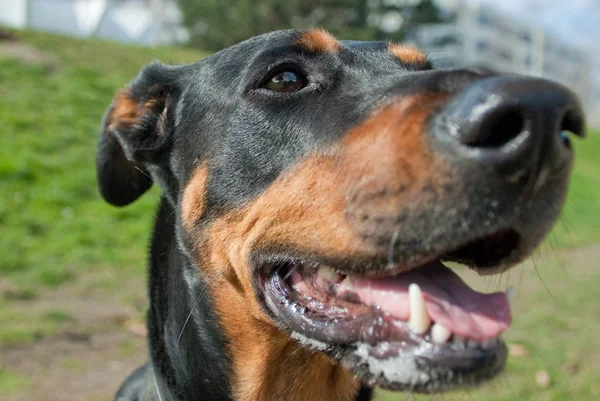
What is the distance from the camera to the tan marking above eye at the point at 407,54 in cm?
305

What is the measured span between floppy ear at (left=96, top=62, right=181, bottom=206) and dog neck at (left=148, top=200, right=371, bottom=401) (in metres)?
0.72

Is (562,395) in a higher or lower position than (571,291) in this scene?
higher

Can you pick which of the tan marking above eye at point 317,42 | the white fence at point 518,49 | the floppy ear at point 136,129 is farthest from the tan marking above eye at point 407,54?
the white fence at point 518,49

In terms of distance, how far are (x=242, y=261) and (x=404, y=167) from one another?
0.91 m

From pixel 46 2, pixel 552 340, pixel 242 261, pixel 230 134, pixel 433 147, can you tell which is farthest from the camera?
pixel 46 2

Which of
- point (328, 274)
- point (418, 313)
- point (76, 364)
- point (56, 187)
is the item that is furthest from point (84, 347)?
point (56, 187)

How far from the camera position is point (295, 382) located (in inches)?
110

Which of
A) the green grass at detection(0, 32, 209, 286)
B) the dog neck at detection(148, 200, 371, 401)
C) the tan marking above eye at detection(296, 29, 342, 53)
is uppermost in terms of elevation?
the tan marking above eye at detection(296, 29, 342, 53)

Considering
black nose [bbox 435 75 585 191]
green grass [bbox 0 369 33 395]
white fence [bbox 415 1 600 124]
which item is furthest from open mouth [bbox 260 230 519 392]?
white fence [bbox 415 1 600 124]

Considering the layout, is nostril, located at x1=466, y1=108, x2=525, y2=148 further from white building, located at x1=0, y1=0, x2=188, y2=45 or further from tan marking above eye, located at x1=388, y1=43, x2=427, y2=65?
white building, located at x1=0, y1=0, x2=188, y2=45

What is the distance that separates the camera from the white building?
25891mm

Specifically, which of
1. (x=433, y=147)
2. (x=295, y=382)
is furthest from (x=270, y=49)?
(x=295, y=382)

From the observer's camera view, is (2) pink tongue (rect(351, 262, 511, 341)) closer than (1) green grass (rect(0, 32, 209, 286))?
Yes

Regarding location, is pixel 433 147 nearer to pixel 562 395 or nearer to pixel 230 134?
pixel 230 134
